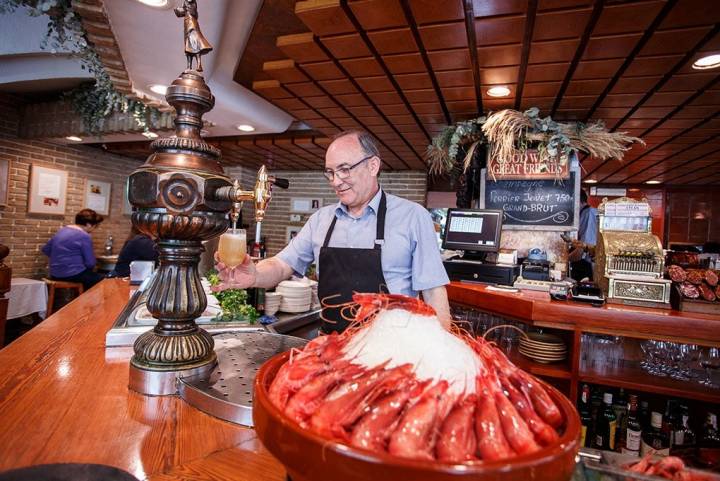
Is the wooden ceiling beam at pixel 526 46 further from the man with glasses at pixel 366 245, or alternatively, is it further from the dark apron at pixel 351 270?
the dark apron at pixel 351 270

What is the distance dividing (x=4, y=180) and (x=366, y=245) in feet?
22.2

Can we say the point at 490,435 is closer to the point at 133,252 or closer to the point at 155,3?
the point at 155,3

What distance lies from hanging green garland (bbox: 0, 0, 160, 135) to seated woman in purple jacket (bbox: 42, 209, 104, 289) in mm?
1531

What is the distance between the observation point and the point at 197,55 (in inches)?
41.9

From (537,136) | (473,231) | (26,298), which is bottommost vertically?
(26,298)

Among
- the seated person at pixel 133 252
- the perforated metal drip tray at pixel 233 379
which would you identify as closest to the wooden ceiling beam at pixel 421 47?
the perforated metal drip tray at pixel 233 379

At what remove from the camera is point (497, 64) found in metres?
3.13

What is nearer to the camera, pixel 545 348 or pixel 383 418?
pixel 383 418

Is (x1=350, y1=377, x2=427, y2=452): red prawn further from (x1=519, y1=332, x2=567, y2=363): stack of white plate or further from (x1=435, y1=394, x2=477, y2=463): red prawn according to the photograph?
(x1=519, y1=332, x2=567, y2=363): stack of white plate

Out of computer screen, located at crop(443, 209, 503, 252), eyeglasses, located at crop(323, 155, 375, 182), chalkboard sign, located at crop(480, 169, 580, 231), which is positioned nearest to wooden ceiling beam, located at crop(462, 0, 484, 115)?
chalkboard sign, located at crop(480, 169, 580, 231)

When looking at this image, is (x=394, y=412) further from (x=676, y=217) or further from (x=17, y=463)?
(x=676, y=217)

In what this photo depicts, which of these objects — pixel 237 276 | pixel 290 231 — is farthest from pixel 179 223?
pixel 290 231

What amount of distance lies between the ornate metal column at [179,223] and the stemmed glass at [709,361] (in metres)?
2.97

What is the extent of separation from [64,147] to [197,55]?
7.67 meters
